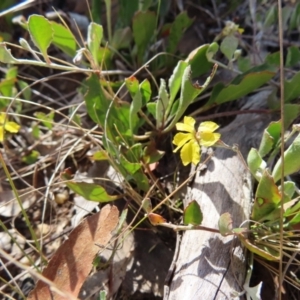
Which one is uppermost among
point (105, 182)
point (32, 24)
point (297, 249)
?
point (32, 24)

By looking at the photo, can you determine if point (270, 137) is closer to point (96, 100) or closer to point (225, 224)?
point (225, 224)

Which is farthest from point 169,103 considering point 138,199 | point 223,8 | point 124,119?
point 223,8

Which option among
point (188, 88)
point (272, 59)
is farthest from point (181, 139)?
point (272, 59)

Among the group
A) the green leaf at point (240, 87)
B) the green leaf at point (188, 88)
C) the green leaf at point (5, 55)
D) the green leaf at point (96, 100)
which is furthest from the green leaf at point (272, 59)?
the green leaf at point (5, 55)

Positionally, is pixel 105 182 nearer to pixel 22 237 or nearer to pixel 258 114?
pixel 22 237

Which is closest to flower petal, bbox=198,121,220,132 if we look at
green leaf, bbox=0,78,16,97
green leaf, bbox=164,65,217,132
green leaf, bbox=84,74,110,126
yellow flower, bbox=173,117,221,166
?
yellow flower, bbox=173,117,221,166

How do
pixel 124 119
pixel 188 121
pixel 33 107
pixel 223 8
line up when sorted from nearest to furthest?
pixel 188 121
pixel 124 119
pixel 33 107
pixel 223 8
